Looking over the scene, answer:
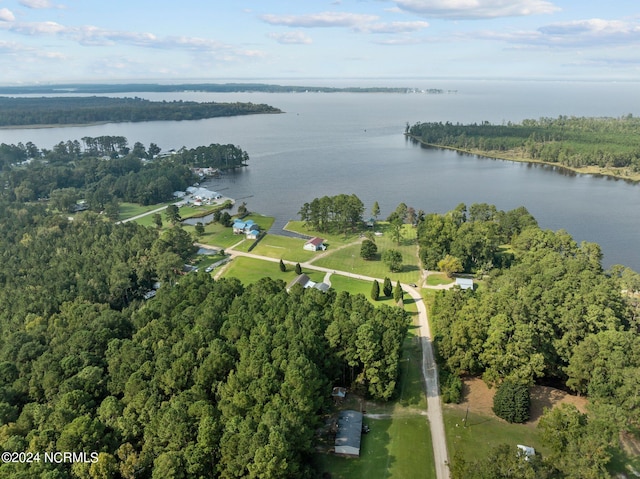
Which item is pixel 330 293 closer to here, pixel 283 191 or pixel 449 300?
pixel 449 300

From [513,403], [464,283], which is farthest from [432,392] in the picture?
[464,283]

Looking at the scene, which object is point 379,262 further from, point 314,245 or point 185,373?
point 185,373

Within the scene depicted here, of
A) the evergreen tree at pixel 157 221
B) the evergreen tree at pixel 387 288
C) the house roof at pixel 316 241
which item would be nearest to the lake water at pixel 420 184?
the house roof at pixel 316 241

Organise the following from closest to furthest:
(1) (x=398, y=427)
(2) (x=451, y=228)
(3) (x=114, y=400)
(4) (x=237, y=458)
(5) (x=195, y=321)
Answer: (4) (x=237, y=458)
(3) (x=114, y=400)
(1) (x=398, y=427)
(5) (x=195, y=321)
(2) (x=451, y=228)

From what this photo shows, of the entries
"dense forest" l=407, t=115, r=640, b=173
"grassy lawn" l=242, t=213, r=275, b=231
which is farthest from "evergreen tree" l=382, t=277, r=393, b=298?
"dense forest" l=407, t=115, r=640, b=173

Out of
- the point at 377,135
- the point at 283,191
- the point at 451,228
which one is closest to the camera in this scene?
the point at 451,228

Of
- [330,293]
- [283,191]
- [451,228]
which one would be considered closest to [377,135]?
[283,191]
